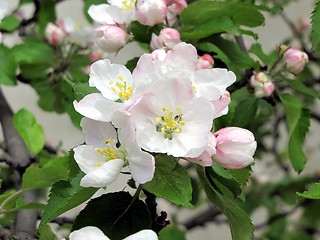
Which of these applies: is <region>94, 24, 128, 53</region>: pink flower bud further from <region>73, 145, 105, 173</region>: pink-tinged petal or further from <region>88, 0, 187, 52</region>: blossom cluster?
<region>73, 145, 105, 173</region>: pink-tinged petal

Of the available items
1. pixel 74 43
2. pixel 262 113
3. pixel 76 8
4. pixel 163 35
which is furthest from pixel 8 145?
pixel 76 8

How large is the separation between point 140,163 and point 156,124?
47 mm

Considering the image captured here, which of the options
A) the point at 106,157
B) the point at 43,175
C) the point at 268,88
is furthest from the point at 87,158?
the point at 268,88

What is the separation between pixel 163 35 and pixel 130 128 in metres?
0.25

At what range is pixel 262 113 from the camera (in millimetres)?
1598

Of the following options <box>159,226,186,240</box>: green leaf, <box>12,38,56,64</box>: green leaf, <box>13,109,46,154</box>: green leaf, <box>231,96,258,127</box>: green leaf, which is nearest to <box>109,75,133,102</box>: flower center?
<box>231,96,258,127</box>: green leaf

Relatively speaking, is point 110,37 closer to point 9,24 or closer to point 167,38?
point 167,38

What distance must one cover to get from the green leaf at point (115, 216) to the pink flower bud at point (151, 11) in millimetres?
263

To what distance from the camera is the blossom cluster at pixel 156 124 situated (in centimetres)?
66

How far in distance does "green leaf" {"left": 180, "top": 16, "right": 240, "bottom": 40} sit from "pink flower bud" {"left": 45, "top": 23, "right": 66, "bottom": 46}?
480 millimetres

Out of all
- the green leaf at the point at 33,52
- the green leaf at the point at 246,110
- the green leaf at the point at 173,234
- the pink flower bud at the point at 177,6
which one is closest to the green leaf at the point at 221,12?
the pink flower bud at the point at 177,6

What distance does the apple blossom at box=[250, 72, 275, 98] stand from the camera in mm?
988

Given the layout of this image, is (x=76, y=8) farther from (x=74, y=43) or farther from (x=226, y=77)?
(x=226, y=77)

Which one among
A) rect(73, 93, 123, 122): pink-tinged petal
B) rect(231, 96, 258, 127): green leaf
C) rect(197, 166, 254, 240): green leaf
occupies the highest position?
rect(73, 93, 123, 122): pink-tinged petal
